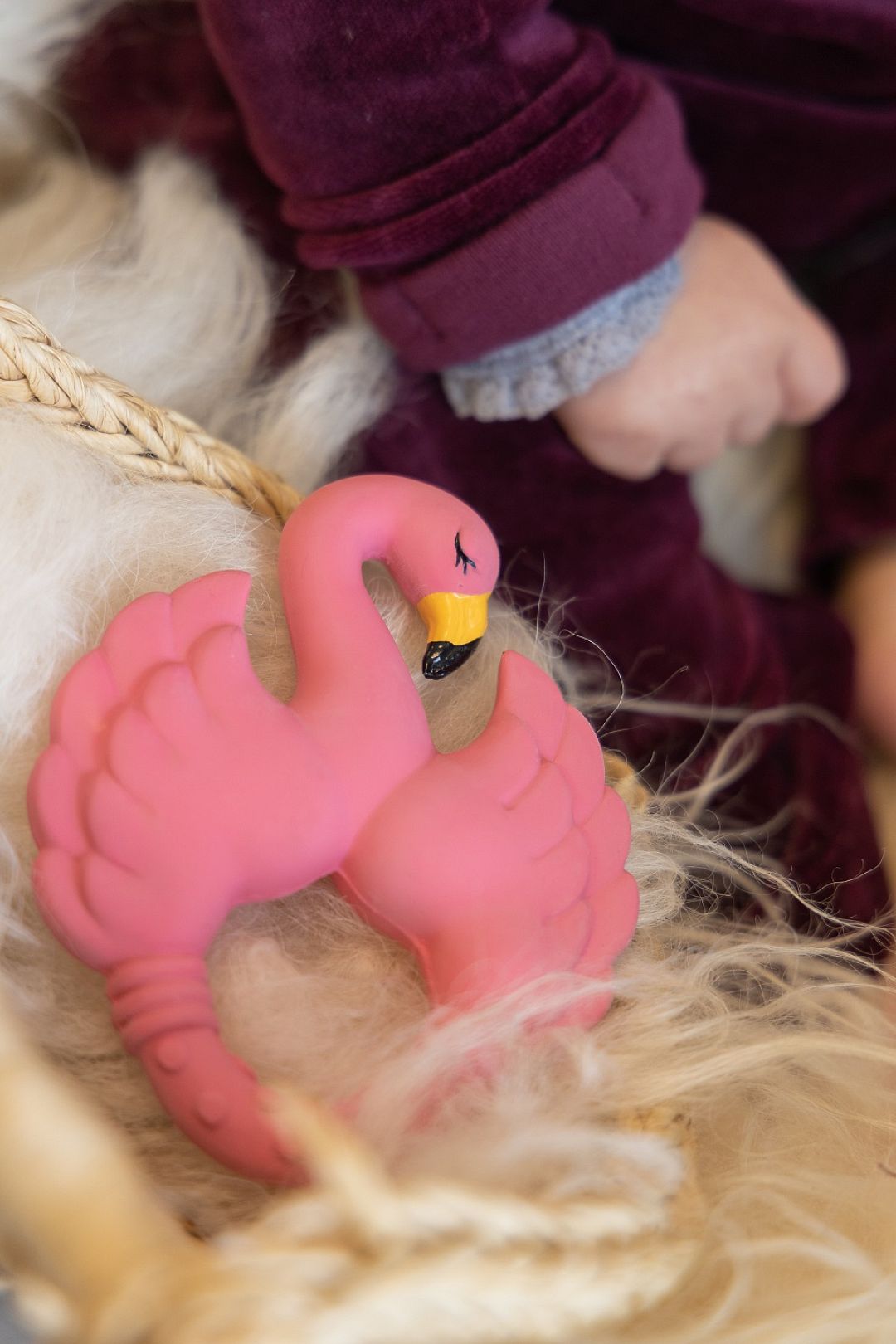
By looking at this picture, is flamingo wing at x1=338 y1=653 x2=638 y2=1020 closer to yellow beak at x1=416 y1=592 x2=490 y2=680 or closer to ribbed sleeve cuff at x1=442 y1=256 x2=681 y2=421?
yellow beak at x1=416 y1=592 x2=490 y2=680

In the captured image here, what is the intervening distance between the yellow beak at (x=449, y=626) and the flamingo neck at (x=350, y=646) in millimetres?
16

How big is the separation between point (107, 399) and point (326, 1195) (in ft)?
1.13

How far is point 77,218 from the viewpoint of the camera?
0.67 metres

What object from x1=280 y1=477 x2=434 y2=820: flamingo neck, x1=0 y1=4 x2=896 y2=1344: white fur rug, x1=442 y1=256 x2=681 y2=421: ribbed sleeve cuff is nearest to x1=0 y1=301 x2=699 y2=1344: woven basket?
x1=0 y1=4 x2=896 y2=1344: white fur rug

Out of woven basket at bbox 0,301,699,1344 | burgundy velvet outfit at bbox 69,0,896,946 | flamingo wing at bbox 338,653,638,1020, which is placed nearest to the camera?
woven basket at bbox 0,301,699,1344

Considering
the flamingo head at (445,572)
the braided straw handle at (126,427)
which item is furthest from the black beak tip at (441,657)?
the braided straw handle at (126,427)

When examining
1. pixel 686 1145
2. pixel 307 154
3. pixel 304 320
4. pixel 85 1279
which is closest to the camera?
pixel 85 1279

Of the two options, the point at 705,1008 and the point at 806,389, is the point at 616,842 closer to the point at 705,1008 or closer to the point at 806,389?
the point at 705,1008

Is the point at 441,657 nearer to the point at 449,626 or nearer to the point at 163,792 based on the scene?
the point at 449,626

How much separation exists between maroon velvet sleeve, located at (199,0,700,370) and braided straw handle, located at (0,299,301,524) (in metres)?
0.13

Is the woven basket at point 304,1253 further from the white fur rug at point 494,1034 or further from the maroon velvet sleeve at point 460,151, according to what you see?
the maroon velvet sleeve at point 460,151

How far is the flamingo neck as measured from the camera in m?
0.42

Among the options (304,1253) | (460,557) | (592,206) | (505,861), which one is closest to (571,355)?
(592,206)

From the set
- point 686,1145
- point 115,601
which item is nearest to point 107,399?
point 115,601
